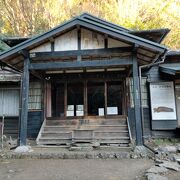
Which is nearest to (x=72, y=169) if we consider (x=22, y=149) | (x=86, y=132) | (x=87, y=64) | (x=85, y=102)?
(x=22, y=149)

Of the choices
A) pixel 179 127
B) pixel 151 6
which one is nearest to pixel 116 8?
pixel 151 6

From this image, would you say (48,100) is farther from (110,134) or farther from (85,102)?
(110,134)

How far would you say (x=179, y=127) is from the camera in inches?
394

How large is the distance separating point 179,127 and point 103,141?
3490mm

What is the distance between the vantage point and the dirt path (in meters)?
5.38

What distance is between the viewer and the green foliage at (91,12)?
63.6 ft

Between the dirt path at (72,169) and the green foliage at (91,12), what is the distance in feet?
47.5

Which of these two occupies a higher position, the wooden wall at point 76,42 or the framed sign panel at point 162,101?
the wooden wall at point 76,42

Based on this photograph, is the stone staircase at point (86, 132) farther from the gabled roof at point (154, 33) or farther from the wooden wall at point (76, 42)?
the gabled roof at point (154, 33)

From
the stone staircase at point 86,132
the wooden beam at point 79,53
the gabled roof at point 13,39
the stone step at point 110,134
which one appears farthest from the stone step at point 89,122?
the gabled roof at point 13,39

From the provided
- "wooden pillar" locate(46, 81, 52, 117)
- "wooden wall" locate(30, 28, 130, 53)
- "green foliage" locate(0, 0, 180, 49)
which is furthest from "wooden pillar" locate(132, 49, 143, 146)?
"green foliage" locate(0, 0, 180, 49)

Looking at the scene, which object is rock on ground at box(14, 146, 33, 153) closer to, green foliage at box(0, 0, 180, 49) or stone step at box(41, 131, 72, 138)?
stone step at box(41, 131, 72, 138)

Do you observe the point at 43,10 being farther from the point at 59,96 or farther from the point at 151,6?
the point at 59,96

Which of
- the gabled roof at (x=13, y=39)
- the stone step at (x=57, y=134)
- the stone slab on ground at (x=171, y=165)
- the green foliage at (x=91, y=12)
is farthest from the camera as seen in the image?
the green foliage at (x=91, y=12)
